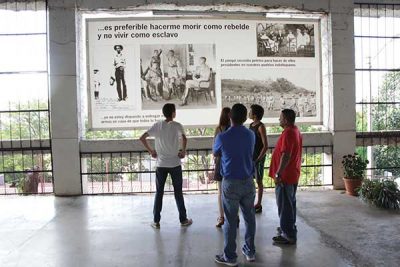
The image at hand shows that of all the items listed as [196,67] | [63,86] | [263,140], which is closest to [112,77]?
[63,86]

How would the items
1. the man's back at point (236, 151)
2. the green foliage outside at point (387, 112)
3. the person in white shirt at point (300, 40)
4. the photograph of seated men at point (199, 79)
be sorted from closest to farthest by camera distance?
the man's back at point (236, 151) < the photograph of seated men at point (199, 79) < the person in white shirt at point (300, 40) < the green foliage outside at point (387, 112)

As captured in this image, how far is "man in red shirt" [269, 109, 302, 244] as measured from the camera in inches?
175

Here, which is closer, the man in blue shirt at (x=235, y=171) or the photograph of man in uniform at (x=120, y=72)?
the man in blue shirt at (x=235, y=171)

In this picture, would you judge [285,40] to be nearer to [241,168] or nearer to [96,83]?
[96,83]

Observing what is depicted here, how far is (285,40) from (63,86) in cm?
442

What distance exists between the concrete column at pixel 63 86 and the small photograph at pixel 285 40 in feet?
11.9

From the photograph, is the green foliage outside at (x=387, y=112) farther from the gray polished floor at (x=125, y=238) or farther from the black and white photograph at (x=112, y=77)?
the black and white photograph at (x=112, y=77)

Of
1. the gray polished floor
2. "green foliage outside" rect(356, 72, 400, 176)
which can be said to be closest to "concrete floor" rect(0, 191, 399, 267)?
the gray polished floor

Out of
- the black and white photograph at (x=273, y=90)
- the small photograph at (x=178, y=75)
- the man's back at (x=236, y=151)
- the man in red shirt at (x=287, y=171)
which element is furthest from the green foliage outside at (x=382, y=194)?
the man's back at (x=236, y=151)

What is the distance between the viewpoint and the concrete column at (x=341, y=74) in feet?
26.6

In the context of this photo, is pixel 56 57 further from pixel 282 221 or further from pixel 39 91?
pixel 282 221

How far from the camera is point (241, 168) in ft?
12.7

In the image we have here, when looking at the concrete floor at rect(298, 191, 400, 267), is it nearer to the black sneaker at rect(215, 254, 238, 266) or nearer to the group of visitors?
the group of visitors

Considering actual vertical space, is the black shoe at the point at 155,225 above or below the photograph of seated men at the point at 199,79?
below
